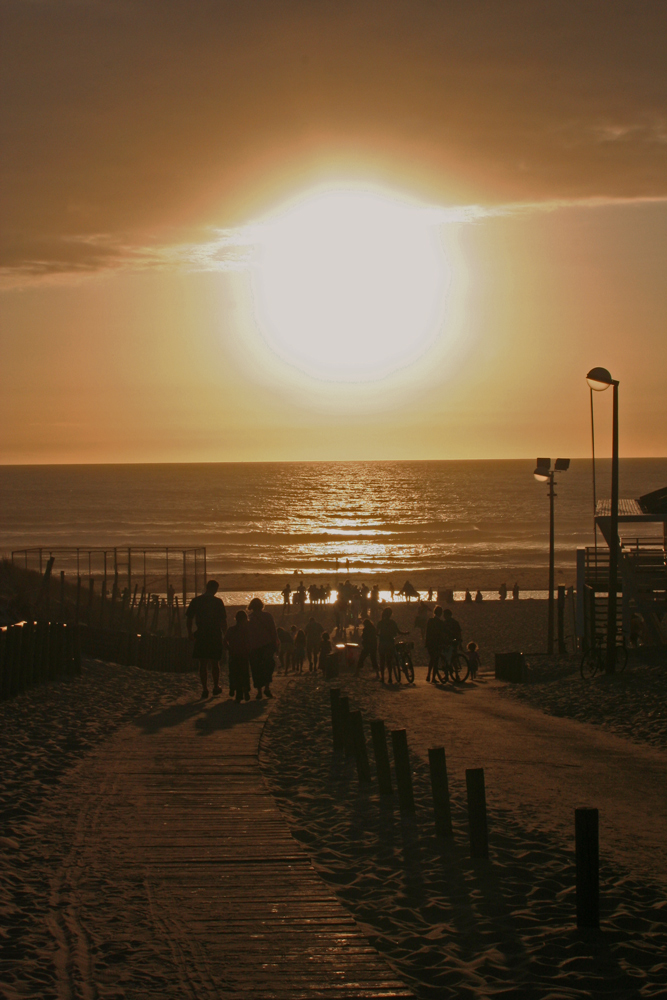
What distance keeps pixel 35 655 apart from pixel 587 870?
33.7ft

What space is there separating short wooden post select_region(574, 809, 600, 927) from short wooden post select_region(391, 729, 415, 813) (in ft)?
8.65

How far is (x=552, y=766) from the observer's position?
11.1 m

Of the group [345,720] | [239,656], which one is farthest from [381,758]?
[239,656]

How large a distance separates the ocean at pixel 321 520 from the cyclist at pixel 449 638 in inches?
1320

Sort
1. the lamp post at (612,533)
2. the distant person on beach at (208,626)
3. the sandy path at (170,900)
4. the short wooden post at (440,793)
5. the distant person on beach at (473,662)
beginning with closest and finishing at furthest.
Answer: the sandy path at (170,900), the short wooden post at (440,793), the distant person on beach at (208,626), the lamp post at (612,533), the distant person on beach at (473,662)

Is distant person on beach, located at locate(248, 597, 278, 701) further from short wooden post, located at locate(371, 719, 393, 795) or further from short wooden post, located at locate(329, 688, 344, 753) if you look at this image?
short wooden post, located at locate(371, 719, 393, 795)

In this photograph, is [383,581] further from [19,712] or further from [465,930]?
[465,930]

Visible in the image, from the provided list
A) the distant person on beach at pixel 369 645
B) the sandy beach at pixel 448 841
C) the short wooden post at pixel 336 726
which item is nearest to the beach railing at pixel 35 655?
the sandy beach at pixel 448 841

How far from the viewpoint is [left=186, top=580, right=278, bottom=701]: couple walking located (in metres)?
13.4

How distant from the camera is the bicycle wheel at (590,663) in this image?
19523mm

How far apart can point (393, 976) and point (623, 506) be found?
23.8 meters

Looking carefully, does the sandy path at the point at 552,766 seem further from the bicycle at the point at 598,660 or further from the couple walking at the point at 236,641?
the bicycle at the point at 598,660

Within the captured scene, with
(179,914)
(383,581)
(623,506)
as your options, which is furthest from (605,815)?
(383,581)

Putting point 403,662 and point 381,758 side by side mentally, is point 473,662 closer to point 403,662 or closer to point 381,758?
point 403,662
